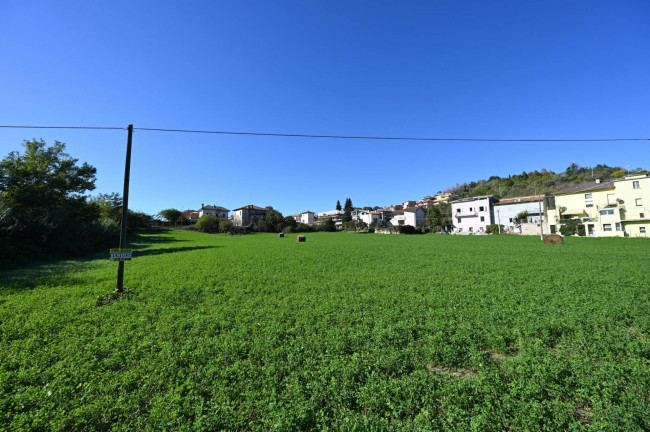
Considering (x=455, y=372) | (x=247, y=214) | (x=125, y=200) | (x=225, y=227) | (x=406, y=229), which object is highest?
(x=247, y=214)

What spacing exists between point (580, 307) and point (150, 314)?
1198 cm

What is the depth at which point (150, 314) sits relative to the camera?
22.9ft

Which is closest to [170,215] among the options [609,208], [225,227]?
[225,227]

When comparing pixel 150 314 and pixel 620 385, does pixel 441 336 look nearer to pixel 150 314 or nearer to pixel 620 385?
pixel 620 385

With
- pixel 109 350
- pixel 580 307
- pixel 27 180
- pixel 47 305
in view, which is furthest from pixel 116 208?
pixel 580 307

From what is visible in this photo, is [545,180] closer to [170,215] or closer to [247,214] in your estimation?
[247,214]

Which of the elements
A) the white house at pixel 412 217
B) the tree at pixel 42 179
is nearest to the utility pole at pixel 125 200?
the tree at pixel 42 179

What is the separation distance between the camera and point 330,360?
14.7 ft

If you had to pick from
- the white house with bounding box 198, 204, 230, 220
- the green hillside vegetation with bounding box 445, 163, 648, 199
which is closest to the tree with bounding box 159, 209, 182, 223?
the white house with bounding box 198, 204, 230, 220

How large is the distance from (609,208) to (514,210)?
53.9 feet

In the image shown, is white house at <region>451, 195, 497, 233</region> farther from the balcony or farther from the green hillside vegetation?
the green hillside vegetation

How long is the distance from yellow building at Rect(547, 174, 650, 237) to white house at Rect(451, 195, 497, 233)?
13139mm

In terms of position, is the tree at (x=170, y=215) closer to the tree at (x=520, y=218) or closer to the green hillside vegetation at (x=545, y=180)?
the tree at (x=520, y=218)

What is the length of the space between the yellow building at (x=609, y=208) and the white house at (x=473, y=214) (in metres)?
13.1
